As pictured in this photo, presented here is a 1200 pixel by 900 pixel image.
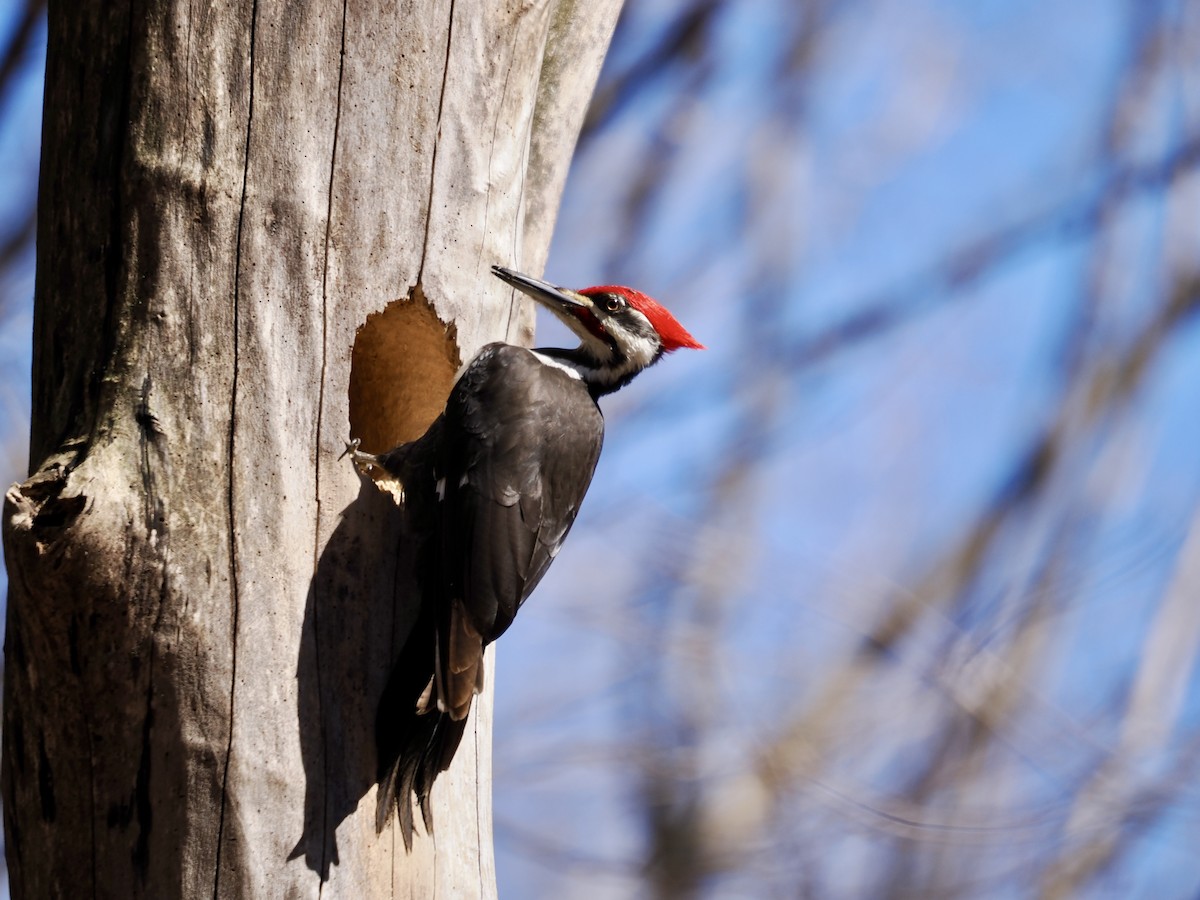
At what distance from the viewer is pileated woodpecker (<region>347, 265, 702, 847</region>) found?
2.62m

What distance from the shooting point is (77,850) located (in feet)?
7.70

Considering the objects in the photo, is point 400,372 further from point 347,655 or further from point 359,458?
point 347,655

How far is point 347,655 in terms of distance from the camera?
2.60 m

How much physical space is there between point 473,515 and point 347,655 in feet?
1.61

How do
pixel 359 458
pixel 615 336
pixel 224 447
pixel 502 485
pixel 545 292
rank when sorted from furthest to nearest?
1. pixel 615 336
2. pixel 545 292
3. pixel 502 485
4. pixel 359 458
5. pixel 224 447

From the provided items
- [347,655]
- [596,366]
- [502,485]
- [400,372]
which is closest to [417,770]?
[347,655]

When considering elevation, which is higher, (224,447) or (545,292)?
(545,292)

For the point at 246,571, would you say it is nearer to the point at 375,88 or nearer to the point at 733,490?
the point at 375,88

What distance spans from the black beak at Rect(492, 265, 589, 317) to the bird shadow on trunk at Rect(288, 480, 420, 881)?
659mm

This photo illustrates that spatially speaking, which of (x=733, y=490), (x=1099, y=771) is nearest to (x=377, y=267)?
(x=1099, y=771)

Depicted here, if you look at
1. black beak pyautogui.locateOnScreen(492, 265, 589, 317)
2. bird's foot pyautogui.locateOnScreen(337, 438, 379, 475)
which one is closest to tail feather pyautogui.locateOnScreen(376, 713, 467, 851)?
bird's foot pyautogui.locateOnScreen(337, 438, 379, 475)

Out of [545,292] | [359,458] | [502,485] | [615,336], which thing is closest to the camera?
[359,458]

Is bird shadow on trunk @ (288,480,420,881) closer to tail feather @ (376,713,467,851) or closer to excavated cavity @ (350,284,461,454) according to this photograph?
tail feather @ (376,713,467,851)

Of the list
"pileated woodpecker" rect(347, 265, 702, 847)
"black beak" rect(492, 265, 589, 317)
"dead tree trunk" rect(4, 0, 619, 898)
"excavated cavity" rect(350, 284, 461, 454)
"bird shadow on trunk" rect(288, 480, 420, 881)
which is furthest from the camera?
"black beak" rect(492, 265, 589, 317)
